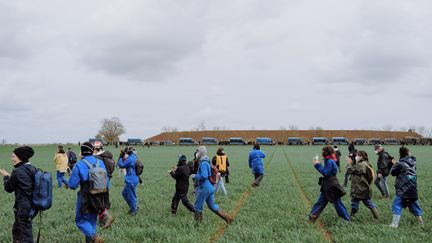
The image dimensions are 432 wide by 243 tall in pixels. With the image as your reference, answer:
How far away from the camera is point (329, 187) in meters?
7.92

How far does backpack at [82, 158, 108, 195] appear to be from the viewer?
19.9ft

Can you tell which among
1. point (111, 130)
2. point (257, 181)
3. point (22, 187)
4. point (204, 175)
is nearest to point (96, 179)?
point (22, 187)

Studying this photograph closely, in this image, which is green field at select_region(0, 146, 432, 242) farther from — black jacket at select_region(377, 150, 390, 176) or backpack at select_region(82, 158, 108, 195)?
backpack at select_region(82, 158, 108, 195)

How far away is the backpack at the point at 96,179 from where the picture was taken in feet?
19.9

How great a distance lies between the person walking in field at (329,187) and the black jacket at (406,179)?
1.19m

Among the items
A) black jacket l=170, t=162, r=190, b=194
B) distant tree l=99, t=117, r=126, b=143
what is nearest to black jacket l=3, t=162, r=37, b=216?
black jacket l=170, t=162, r=190, b=194

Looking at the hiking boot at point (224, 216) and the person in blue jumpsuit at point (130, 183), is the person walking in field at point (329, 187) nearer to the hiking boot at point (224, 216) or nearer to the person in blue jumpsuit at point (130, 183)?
the hiking boot at point (224, 216)

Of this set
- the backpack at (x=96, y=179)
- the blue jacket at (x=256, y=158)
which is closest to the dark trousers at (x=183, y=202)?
the backpack at (x=96, y=179)

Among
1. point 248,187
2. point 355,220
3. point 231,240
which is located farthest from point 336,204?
point 248,187

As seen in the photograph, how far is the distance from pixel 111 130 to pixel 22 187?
413ft

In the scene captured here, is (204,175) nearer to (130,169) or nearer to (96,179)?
(130,169)

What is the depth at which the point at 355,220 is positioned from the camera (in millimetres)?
8359

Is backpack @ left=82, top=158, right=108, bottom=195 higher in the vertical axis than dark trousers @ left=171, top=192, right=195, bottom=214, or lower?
higher

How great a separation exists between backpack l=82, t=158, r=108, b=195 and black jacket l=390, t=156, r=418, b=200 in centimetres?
597
